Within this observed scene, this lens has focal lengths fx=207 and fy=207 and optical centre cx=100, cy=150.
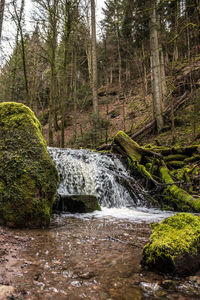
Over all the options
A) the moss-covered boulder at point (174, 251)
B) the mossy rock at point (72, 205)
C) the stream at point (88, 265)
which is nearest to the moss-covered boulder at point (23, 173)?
the stream at point (88, 265)

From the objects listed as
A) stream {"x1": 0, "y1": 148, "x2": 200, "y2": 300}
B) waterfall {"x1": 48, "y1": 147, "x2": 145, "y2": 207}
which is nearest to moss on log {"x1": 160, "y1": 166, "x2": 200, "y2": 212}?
waterfall {"x1": 48, "y1": 147, "x2": 145, "y2": 207}

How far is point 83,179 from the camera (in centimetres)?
732

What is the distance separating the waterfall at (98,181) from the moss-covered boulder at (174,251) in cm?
434

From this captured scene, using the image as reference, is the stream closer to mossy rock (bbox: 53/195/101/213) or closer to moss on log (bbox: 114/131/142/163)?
mossy rock (bbox: 53/195/101/213)

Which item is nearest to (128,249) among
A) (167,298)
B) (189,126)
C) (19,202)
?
(167,298)

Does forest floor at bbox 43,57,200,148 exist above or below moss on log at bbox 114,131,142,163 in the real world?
above

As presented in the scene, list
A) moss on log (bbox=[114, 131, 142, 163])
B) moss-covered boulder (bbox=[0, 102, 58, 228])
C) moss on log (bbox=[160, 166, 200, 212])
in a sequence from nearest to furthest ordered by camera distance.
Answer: moss-covered boulder (bbox=[0, 102, 58, 228]) < moss on log (bbox=[160, 166, 200, 212]) < moss on log (bbox=[114, 131, 142, 163])

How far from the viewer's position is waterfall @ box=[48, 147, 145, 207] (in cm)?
691

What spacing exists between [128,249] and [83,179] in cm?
458

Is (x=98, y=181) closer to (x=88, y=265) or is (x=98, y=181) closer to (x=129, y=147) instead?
(x=129, y=147)

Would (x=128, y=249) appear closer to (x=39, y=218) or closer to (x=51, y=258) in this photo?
(x=51, y=258)

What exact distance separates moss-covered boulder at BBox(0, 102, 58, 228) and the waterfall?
2.78 m

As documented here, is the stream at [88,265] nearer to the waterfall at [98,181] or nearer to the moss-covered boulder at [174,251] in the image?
the moss-covered boulder at [174,251]

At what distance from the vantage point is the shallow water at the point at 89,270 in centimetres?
179
